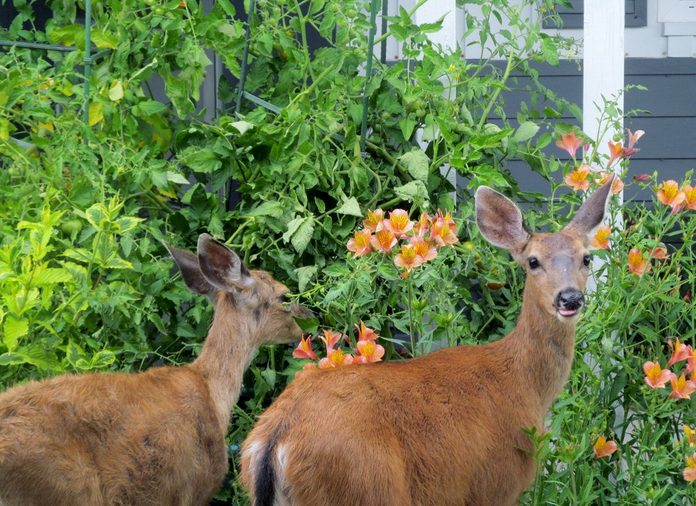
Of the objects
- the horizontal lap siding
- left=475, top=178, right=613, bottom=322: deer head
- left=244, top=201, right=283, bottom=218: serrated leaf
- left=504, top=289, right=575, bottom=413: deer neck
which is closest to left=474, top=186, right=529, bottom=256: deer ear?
left=475, top=178, right=613, bottom=322: deer head

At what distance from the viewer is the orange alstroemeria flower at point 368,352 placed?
195 inches

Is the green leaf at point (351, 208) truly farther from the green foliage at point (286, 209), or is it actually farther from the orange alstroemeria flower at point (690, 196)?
the orange alstroemeria flower at point (690, 196)

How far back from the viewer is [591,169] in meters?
5.87

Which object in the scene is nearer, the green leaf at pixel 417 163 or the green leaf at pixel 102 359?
the green leaf at pixel 102 359

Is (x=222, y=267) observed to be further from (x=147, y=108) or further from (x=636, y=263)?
(x=636, y=263)

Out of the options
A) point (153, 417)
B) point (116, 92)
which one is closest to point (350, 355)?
point (153, 417)

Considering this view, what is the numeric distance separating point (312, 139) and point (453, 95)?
0.80 m

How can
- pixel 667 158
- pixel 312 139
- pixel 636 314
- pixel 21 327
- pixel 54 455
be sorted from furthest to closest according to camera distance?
pixel 667 158, pixel 312 139, pixel 636 314, pixel 21 327, pixel 54 455

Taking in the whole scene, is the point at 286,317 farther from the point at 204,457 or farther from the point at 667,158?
the point at 667,158

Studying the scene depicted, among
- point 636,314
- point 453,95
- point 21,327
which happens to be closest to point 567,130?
point 453,95

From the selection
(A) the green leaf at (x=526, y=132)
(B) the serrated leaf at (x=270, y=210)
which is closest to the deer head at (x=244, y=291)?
(B) the serrated leaf at (x=270, y=210)

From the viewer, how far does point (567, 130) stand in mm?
6164

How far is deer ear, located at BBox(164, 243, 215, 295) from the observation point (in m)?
5.38

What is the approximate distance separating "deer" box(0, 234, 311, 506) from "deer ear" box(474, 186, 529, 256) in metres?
0.93
